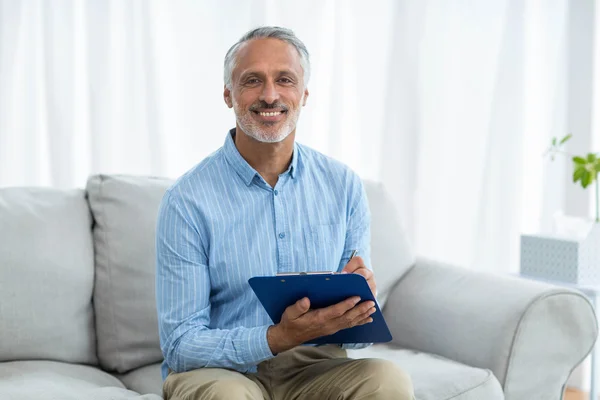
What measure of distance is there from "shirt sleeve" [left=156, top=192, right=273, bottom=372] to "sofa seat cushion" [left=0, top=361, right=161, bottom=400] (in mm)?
189

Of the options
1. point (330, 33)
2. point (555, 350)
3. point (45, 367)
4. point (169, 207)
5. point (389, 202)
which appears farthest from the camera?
point (330, 33)

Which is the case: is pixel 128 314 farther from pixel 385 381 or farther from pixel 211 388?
pixel 385 381

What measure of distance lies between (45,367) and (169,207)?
1.81 feet

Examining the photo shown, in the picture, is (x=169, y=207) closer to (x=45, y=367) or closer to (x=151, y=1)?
(x=45, y=367)

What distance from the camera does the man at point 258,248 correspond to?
1560 mm

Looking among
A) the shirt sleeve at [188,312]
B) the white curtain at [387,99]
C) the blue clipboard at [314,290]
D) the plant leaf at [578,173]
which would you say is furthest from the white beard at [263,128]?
the plant leaf at [578,173]

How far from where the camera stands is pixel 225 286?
67.1 inches

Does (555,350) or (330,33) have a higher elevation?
(330,33)

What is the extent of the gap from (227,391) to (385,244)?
101 centimetres

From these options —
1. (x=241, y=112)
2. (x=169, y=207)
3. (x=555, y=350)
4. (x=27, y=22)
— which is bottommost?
(x=555, y=350)

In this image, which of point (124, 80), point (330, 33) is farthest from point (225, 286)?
point (330, 33)

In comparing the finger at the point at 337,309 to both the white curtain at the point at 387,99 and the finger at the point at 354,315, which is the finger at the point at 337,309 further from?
the white curtain at the point at 387,99

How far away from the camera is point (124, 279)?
→ 6.68 ft

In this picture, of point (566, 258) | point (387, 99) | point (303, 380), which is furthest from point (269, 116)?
point (387, 99)
